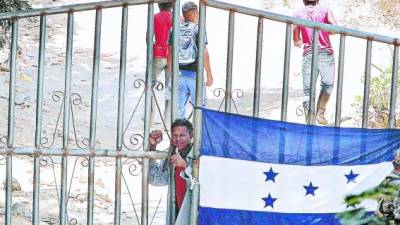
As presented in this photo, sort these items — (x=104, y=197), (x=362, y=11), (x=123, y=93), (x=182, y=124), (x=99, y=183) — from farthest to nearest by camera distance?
(x=362, y=11) → (x=99, y=183) → (x=104, y=197) → (x=123, y=93) → (x=182, y=124)

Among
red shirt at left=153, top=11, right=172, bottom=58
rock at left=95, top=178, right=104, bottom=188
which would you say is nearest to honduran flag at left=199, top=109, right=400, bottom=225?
red shirt at left=153, top=11, right=172, bottom=58

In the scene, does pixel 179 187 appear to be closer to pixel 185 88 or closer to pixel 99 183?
pixel 185 88

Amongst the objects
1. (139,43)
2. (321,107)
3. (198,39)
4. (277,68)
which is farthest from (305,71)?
(139,43)

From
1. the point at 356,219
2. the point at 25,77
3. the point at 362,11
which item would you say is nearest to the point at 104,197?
the point at 25,77

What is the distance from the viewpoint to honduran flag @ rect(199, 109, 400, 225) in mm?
7422

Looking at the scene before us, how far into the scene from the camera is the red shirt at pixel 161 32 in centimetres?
761

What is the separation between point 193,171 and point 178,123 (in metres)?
0.35

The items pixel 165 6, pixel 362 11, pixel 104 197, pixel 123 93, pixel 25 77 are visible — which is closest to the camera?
pixel 123 93

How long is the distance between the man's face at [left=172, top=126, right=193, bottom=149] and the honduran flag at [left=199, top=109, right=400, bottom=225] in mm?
111

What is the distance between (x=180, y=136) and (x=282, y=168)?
2.55 feet

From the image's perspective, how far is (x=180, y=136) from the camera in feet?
24.3

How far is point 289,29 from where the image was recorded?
7.55m

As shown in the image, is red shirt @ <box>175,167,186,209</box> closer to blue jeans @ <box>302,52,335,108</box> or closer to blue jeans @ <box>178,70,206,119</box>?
blue jeans @ <box>178,70,206,119</box>

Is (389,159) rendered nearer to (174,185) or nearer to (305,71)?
(305,71)
